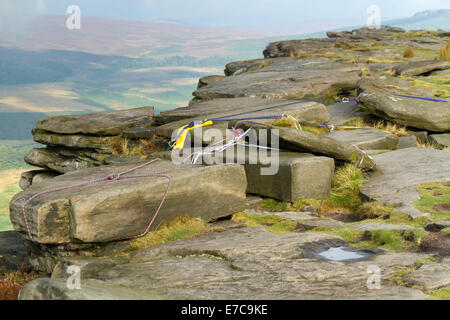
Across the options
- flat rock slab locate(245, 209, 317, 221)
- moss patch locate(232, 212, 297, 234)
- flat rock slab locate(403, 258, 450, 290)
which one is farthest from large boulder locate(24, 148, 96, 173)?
flat rock slab locate(403, 258, 450, 290)

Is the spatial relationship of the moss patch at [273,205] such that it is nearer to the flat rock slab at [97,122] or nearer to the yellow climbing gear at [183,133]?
the yellow climbing gear at [183,133]

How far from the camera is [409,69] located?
23797 mm

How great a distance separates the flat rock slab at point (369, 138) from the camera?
43.4 ft

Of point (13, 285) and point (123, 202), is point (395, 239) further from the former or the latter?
point (13, 285)

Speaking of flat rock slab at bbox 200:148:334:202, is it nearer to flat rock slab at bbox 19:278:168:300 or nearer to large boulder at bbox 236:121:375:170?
large boulder at bbox 236:121:375:170

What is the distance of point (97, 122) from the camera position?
15.4 metres

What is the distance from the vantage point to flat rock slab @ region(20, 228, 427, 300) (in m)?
4.98

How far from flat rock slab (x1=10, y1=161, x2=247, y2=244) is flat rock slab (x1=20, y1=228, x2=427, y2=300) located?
65 cm

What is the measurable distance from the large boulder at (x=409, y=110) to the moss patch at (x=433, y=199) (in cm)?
557

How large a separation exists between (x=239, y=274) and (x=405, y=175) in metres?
6.16

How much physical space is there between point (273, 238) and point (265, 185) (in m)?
3.23

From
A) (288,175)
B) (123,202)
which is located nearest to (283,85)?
(288,175)
